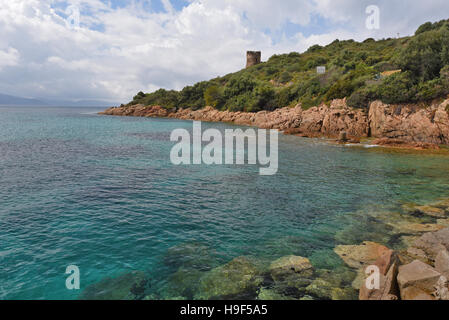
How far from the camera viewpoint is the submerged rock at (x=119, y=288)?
28.9ft

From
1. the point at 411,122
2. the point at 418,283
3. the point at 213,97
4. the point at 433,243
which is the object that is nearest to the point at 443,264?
the point at 418,283

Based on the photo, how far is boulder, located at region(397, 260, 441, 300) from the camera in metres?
7.95

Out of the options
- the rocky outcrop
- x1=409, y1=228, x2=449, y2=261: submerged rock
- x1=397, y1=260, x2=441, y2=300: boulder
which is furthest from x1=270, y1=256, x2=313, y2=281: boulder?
the rocky outcrop

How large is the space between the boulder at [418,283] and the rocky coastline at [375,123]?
3973 cm

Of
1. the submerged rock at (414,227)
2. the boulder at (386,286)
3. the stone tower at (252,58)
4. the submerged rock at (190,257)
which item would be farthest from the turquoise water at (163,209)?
the stone tower at (252,58)

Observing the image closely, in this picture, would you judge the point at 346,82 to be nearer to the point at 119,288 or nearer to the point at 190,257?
the point at 190,257

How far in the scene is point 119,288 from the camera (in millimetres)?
9250

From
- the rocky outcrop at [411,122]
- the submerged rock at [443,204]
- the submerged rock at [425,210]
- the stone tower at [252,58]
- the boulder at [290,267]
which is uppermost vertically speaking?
the stone tower at [252,58]

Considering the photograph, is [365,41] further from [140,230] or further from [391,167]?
[140,230]

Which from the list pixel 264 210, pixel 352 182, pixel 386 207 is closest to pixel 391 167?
pixel 352 182

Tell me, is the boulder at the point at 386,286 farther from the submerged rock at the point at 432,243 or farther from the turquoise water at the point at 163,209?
the submerged rock at the point at 432,243

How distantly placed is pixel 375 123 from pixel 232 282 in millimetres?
52853

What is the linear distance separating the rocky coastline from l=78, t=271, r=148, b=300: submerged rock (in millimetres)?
45271
